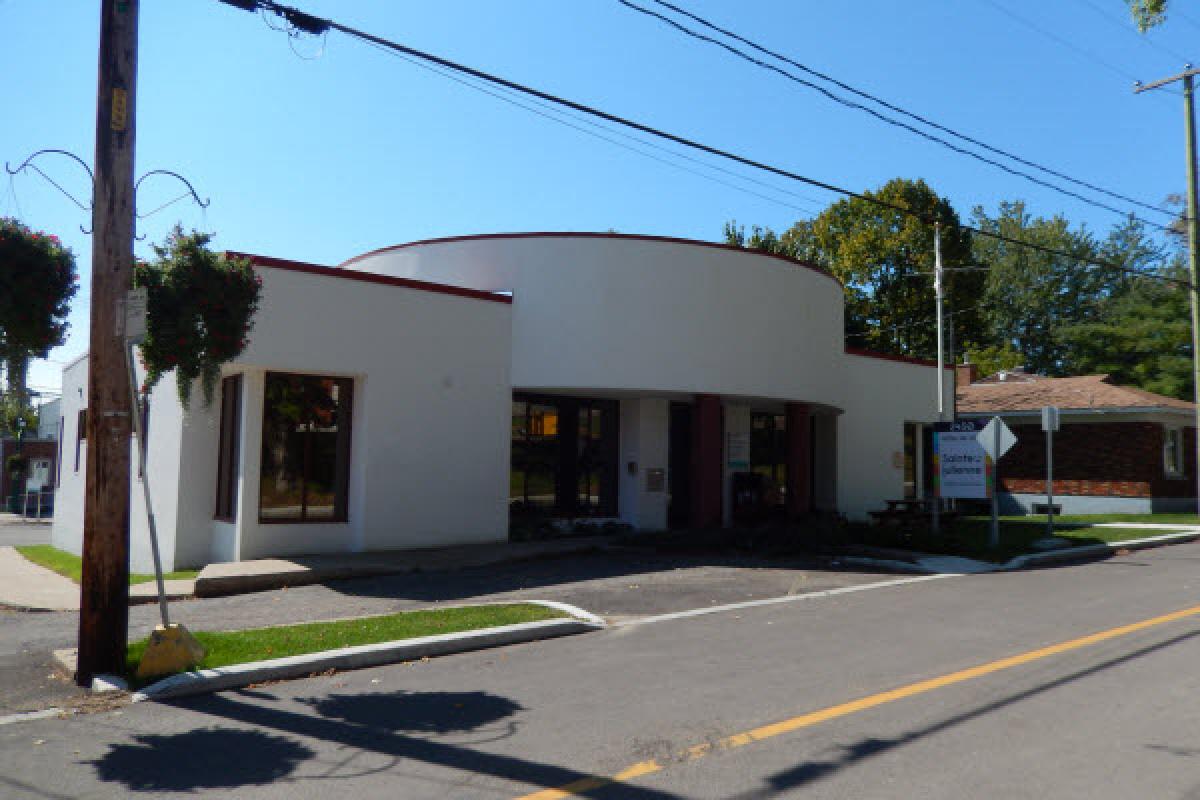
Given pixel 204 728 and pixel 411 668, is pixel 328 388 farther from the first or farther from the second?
pixel 204 728

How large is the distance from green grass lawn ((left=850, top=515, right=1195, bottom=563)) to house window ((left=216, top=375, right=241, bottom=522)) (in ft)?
37.5

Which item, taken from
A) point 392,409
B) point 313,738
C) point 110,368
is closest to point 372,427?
point 392,409

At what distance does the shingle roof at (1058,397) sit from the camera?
90.6 feet

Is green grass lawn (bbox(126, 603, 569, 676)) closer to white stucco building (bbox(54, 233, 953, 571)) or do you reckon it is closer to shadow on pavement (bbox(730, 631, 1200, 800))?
shadow on pavement (bbox(730, 631, 1200, 800))

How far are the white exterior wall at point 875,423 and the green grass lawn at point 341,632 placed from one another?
1506 centimetres

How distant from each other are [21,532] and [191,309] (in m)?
24.2

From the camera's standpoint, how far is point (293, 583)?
1245cm

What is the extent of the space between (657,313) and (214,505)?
27.8 feet

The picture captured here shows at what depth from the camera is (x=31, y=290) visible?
24.7ft

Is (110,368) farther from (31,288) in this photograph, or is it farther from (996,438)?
(996,438)

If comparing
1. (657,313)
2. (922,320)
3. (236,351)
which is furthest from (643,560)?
(922,320)

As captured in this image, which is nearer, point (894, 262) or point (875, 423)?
point (875, 423)

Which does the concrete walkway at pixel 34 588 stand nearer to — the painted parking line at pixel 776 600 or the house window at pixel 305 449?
the house window at pixel 305 449

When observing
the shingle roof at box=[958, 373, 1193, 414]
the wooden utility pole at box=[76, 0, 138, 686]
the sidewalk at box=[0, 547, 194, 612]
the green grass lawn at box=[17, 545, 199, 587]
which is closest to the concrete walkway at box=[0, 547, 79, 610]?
the sidewalk at box=[0, 547, 194, 612]
